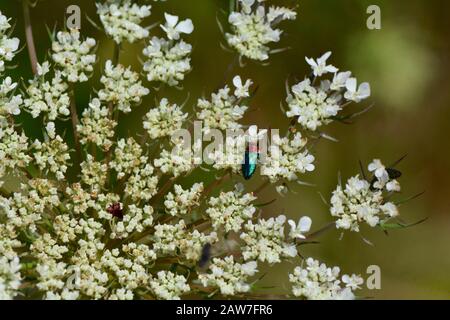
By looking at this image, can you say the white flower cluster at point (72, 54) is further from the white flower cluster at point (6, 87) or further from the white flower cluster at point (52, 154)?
the white flower cluster at point (52, 154)

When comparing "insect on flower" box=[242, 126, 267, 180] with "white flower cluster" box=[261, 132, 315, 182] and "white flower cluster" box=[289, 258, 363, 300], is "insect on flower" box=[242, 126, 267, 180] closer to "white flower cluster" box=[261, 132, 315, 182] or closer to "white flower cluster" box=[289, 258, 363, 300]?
"white flower cluster" box=[261, 132, 315, 182]

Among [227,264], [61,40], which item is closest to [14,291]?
[227,264]

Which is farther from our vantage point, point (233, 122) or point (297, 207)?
point (297, 207)

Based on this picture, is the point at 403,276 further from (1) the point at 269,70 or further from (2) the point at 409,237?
(1) the point at 269,70

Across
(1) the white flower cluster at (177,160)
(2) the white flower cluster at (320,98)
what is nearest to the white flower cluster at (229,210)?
(1) the white flower cluster at (177,160)

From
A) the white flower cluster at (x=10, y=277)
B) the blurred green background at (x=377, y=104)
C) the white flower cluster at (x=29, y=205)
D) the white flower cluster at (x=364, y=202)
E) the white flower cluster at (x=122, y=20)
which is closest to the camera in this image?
the white flower cluster at (x=10, y=277)

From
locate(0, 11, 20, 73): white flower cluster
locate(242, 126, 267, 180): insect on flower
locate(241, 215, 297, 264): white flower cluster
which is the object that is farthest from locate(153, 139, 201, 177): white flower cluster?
locate(0, 11, 20, 73): white flower cluster
